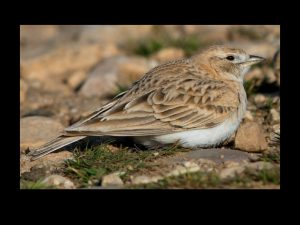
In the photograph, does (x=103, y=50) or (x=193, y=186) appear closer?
(x=193, y=186)

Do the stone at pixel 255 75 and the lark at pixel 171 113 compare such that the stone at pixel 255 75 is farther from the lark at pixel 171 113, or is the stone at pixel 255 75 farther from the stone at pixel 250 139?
the stone at pixel 250 139

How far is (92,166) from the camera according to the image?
722cm

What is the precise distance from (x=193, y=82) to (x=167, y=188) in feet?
6.90

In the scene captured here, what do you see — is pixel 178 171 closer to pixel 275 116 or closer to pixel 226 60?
pixel 226 60

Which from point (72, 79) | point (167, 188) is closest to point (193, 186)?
point (167, 188)

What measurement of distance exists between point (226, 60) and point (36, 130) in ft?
8.70

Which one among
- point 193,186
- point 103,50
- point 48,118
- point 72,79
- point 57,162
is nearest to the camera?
point 193,186

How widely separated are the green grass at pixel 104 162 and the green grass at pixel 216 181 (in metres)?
0.60

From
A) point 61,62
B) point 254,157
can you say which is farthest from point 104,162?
point 61,62

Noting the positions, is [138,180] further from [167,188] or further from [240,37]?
[240,37]

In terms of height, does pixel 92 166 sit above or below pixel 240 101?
below

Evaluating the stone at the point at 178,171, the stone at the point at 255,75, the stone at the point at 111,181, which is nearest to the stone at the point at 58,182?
the stone at the point at 111,181

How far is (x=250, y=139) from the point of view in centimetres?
757

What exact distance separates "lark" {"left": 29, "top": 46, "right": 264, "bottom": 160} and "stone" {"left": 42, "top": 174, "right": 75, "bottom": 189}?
0.63 metres
